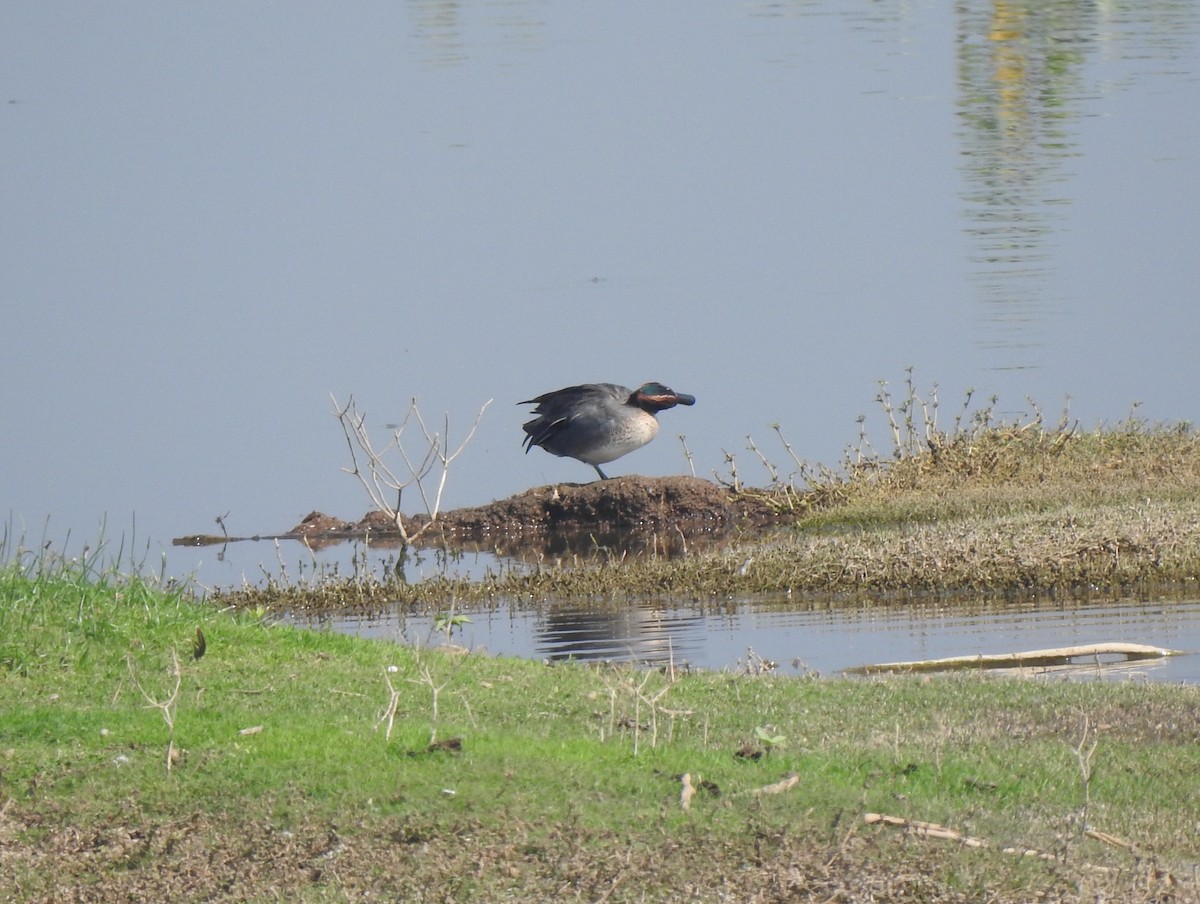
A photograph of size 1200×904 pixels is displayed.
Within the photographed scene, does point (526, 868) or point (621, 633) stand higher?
point (526, 868)

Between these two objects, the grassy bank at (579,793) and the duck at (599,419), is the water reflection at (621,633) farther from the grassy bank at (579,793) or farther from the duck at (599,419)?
the duck at (599,419)

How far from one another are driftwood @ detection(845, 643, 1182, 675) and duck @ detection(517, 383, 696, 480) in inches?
395

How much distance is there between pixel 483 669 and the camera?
1140 cm

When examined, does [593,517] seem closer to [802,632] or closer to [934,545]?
[934,545]

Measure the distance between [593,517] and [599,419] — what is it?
2105 millimetres

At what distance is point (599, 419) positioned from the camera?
22.4 m

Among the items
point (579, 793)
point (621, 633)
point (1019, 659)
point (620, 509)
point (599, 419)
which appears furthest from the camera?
point (620, 509)

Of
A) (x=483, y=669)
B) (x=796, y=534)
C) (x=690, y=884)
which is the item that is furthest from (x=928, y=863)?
(x=796, y=534)

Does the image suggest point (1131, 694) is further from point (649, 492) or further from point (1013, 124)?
point (1013, 124)

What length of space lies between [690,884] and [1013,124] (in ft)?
159

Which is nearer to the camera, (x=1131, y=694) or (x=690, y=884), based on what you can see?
(x=690, y=884)

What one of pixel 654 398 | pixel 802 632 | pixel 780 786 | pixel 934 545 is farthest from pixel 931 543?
pixel 780 786

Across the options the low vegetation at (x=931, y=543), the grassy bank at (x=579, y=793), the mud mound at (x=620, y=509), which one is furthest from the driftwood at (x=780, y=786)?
the mud mound at (x=620, y=509)

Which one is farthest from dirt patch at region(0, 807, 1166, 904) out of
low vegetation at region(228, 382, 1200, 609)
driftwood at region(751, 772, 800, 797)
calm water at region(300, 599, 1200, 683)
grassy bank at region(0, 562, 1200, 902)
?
low vegetation at region(228, 382, 1200, 609)
